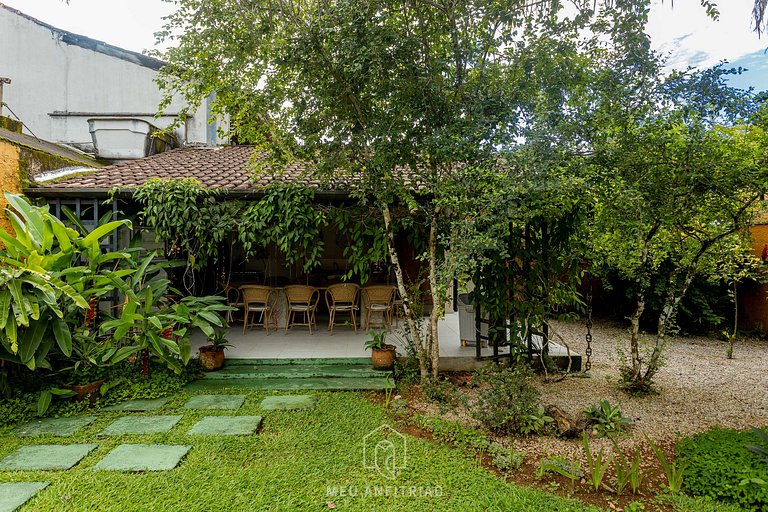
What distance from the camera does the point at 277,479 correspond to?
319cm

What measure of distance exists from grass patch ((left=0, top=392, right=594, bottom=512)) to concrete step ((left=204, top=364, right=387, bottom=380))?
143cm

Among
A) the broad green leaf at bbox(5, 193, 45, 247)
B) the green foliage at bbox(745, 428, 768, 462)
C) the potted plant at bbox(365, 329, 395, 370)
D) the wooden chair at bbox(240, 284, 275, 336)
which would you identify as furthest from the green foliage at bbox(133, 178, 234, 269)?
the green foliage at bbox(745, 428, 768, 462)

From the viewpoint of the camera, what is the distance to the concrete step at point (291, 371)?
5.54 meters

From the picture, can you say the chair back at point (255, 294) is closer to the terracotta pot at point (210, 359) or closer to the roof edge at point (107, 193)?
the terracotta pot at point (210, 359)

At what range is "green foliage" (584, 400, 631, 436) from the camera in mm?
4062

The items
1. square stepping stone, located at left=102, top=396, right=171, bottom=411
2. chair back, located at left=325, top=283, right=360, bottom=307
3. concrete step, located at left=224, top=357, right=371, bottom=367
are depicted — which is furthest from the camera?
chair back, located at left=325, top=283, right=360, bottom=307

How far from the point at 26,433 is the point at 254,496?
2.73 meters

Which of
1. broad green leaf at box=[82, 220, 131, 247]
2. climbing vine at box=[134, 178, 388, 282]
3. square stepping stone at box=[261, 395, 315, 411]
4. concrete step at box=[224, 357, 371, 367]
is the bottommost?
square stepping stone at box=[261, 395, 315, 411]

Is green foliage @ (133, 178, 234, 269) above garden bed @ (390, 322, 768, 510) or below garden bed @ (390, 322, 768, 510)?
above

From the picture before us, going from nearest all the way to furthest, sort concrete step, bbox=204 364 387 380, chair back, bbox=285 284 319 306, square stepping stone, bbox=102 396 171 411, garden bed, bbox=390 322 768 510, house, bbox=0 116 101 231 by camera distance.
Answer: garden bed, bbox=390 322 768 510 < square stepping stone, bbox=102 396 171 411 < house, bbox=0 116 101 231 < concrete step, bbox=204 364 387 380 < chair back, bbox=285 284 319 306

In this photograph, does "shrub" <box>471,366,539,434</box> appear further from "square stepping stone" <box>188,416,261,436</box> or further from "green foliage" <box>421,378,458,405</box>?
"square stepping stone" <box>188,416,261,436</box>

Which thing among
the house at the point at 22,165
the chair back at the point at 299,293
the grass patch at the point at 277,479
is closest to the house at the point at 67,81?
the house at the point at 22,165

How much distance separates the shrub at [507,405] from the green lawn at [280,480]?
585 mm

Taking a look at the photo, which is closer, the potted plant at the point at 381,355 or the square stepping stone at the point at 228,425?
the square stepping stone at the point at 228,425
